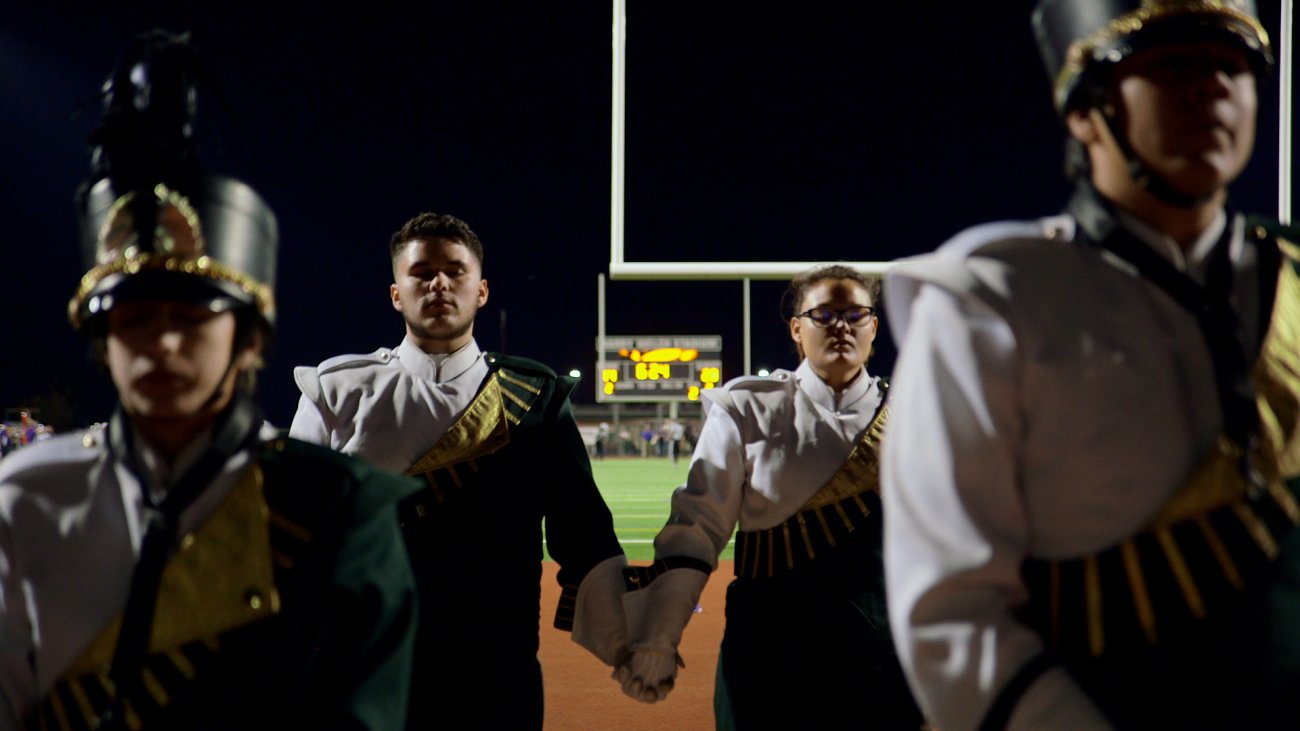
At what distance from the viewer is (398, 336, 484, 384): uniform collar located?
357 centimetres

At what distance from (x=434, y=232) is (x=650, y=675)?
1537mm

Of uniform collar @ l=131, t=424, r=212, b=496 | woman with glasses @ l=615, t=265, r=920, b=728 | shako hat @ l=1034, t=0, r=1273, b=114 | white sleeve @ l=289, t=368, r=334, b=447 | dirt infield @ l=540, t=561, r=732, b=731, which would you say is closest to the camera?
shako hat @ l=1034, t=0, r=1273, b=114

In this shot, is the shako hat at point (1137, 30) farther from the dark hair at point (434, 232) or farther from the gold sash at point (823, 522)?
the dark hair at point (434, 232)

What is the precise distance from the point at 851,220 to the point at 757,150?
90 centimetres

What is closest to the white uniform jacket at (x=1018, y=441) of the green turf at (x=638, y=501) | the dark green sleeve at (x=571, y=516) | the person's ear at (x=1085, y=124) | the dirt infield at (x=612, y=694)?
the person's ear at (x=1085, y=124)

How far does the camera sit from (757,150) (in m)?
8.48

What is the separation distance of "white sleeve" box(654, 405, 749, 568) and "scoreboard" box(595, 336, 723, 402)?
3429 cm

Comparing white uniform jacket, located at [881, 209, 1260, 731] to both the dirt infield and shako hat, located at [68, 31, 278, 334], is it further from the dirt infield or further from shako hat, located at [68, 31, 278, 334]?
the dirt infield

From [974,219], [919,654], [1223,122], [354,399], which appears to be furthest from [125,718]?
[974,219]

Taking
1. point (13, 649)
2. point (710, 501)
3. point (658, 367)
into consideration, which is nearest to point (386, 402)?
point (710, 501)

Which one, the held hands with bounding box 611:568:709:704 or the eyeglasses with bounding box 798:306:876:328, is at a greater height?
the eyeglasses with bounding box 798:306:876:328

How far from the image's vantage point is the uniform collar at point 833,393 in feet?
12.1

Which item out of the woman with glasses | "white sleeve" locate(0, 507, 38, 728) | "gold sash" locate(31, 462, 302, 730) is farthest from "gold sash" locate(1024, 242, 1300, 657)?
the woman with glasses

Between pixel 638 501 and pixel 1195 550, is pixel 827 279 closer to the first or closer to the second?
pixel 1195 550
